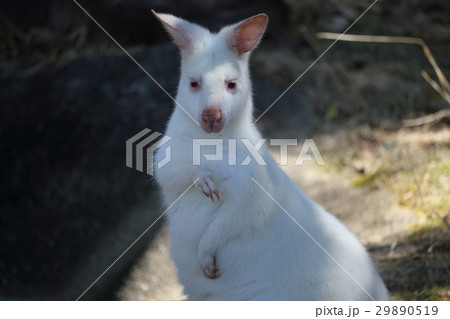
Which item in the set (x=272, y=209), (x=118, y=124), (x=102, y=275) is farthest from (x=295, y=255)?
(x=118, y=124)

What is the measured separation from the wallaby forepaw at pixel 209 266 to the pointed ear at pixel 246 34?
920 mm

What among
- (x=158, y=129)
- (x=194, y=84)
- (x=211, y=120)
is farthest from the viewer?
(x=158, y=129)

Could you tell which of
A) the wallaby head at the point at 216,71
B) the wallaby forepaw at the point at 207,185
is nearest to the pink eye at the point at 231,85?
the wallaby head at the point at 216,71

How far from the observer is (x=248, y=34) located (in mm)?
2473

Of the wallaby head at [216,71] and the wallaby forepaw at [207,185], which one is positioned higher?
the wallaby head at [216,71]

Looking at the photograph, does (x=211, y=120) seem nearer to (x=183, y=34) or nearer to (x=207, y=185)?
(x=207, y=185)

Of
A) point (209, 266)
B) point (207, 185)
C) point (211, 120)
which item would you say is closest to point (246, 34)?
point (211, 120)

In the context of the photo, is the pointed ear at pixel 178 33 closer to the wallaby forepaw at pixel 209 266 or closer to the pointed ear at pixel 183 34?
the pointed ear at pixel 183 34

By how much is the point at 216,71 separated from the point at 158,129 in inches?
98.1

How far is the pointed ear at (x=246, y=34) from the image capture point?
2.42 m

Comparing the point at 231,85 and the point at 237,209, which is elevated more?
the point at 231,85
